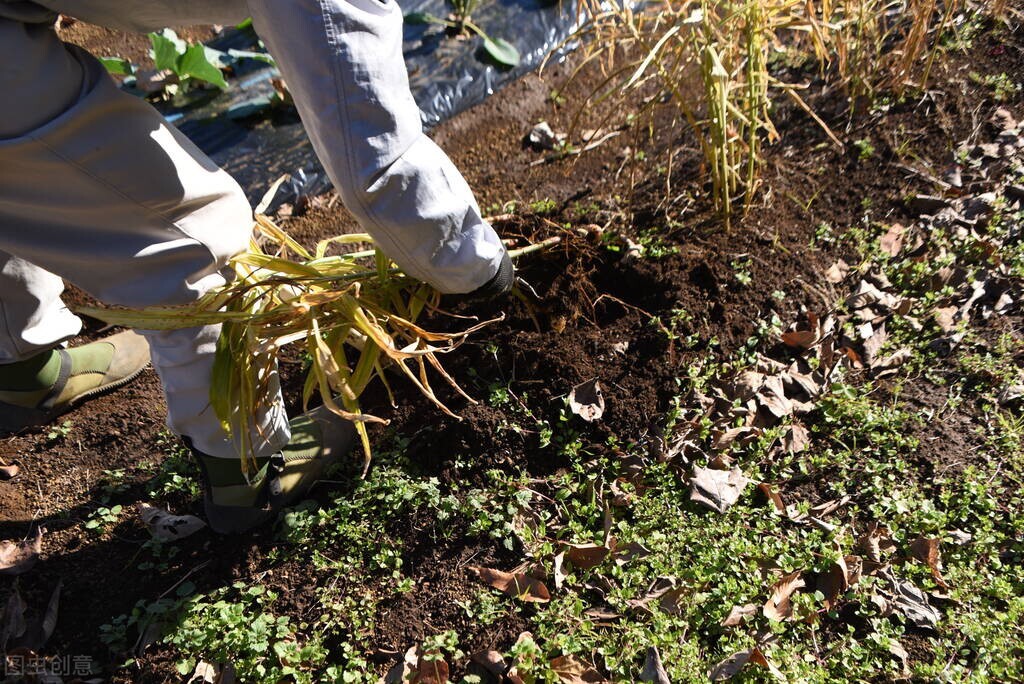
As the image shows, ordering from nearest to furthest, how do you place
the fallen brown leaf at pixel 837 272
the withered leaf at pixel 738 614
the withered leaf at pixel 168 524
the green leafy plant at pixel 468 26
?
1. the withered leaf at pixel 738 614
2. the withered leaf at pixel 168 524
3. the fallen brown leaf at pixel 837 272
4. the green leafy plant at pixel 468 26

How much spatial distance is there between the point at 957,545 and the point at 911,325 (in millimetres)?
779

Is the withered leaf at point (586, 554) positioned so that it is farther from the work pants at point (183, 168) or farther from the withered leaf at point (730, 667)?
the work pants at point (183, 168)

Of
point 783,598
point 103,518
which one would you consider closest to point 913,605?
point 783,598

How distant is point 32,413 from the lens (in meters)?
2.54

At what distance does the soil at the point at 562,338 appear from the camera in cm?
216

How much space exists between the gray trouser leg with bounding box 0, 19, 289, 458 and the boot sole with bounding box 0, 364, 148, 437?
89 centimetres

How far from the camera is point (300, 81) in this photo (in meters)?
1.44

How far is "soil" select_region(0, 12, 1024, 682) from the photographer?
7.07ft

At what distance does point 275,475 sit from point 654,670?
3.87 ft

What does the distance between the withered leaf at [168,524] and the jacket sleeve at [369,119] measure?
3.88ft

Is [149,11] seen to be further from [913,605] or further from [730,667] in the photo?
[913,605]

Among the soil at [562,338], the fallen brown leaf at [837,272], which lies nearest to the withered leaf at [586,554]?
the soil at [562,338]

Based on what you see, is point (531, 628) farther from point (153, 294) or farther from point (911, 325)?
point (911, 325)

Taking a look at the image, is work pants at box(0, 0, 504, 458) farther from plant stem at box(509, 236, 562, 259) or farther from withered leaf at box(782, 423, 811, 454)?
withered leaf at box(782, 423, 811, 454)
